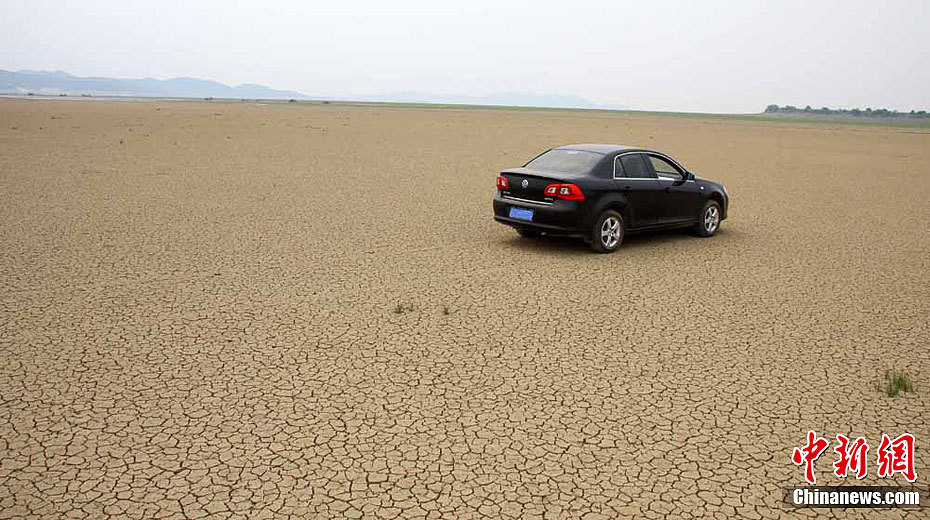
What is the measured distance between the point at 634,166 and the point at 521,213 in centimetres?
194

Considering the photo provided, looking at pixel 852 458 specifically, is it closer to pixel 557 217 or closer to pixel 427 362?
pixel 427 362

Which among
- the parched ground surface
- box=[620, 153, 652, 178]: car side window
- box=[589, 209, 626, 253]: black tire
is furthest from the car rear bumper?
box=[620, 153, 652, 178]: car side window

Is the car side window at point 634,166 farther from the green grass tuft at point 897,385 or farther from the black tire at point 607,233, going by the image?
the green grass tuft at point 897,385

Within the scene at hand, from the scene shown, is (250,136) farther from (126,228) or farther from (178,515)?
(178,515)

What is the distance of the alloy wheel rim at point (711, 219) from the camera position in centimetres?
1174

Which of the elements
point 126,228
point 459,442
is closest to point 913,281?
point 459,442

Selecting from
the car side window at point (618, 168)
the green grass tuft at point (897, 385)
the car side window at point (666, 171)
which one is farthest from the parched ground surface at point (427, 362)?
the car side window at point (618, 168)

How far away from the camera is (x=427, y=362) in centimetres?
605

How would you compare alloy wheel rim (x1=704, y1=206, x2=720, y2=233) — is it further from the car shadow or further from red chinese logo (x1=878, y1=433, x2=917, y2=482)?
red chinese logo (x1=878, y1=433, x2=917, y2=482)

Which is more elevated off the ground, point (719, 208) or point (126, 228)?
point (719, 208)

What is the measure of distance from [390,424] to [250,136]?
98.3ft

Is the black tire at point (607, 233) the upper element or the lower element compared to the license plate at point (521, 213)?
lower

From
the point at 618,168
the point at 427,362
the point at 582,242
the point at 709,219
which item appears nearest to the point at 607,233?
the point at 582,242

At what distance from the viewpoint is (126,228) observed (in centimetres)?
1111
